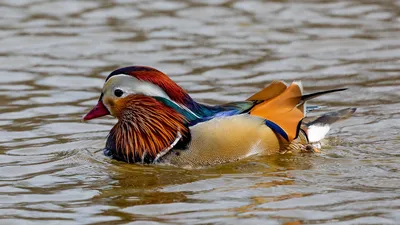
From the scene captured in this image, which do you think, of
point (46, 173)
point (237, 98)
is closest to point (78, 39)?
point (237, 98)

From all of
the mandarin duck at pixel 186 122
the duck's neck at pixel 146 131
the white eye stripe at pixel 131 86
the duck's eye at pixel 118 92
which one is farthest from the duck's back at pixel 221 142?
the duck's eye at pixel 118 92

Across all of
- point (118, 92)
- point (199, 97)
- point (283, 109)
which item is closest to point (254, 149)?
point (283, 109)

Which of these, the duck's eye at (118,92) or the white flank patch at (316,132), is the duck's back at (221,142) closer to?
the duck's eye at (118,92)

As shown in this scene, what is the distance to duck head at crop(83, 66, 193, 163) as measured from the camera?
787 centimetres

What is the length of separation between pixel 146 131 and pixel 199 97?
7.28 ft

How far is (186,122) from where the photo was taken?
7938 mm

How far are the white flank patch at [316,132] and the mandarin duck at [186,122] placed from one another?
32 centimetres

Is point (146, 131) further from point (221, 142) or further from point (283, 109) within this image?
point (283, 109)

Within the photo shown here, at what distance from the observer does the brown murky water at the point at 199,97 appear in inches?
266

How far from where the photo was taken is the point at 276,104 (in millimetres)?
8055

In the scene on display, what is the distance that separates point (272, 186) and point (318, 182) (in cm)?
31

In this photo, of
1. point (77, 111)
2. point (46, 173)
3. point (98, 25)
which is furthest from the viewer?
point (98, 25)

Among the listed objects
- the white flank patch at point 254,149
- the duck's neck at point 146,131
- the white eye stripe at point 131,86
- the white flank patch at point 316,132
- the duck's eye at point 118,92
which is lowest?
the white flank patch at point 316,132

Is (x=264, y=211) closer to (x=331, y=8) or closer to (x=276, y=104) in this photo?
(x=276, y=104)
